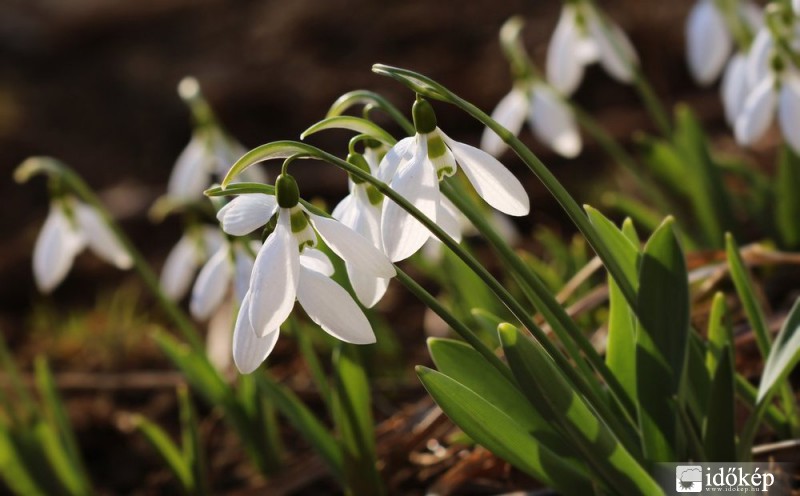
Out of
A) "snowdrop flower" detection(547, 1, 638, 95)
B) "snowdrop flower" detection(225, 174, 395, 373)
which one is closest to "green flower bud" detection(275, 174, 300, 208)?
"snowdrop flower" detection(225, 174, 395, 373)

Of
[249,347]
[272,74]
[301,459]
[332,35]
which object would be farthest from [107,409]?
[332,35]

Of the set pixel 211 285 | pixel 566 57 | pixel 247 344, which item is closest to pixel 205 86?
pixel 566 57

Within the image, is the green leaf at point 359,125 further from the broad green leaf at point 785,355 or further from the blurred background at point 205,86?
the blurred background at point 205,86

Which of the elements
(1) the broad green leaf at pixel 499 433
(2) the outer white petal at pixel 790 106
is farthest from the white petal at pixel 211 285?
(2) the outer white petal at pixel 790 106

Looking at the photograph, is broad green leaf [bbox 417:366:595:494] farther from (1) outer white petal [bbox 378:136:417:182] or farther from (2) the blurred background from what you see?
(2) the blurred background

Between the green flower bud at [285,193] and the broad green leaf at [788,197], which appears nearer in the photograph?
the green flower bud at [285,193]

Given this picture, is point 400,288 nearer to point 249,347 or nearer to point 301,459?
point 301,459
